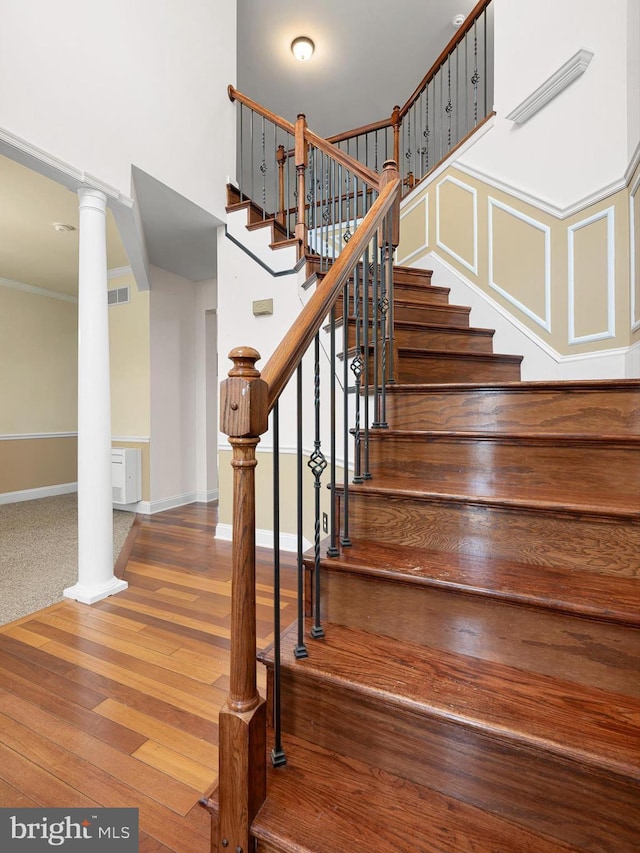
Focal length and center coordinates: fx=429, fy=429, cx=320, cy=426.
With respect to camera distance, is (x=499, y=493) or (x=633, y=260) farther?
(x=633, y=260)

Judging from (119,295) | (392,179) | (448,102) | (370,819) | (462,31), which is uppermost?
(448,102)

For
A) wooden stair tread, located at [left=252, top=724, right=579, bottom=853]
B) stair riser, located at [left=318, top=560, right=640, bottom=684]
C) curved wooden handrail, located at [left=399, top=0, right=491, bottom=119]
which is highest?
curved wooden handrail, located at [left=399, top=0, right=491, bottom=119]

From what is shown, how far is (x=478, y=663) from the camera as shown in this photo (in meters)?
1.04

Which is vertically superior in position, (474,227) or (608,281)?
(474,227)

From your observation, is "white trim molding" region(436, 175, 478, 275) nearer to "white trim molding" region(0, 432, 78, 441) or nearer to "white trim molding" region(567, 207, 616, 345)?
"white trim molding" region(567, 207, 616, 345)

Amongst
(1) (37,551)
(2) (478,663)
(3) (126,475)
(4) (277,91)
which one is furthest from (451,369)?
(4) (277,91)

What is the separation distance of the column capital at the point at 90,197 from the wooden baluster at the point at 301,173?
1.32 m

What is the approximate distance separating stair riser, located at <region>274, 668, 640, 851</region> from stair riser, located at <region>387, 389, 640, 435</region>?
39.3 inches

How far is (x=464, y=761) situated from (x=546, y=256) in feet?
8.21

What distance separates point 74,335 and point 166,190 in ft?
12.3

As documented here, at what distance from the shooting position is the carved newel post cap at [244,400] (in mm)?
828

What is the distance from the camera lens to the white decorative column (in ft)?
7.99

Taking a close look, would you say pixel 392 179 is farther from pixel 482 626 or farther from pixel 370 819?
pixel 370 819

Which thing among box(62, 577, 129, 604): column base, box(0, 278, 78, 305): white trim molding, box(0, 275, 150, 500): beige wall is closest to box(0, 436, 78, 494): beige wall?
box(0, 275, 150, 500): beige wall
